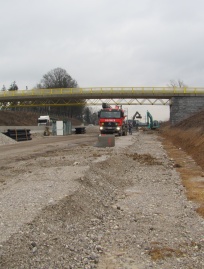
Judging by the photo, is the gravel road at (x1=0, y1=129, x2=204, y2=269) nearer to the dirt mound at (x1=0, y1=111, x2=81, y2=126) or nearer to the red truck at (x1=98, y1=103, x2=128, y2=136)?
the red truck at (x1=98, y1=103, x2=128, y2=136)

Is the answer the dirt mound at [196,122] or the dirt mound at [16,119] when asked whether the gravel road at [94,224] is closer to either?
→ the dirt mound at [196,122]

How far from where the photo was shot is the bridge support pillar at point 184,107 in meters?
55.4

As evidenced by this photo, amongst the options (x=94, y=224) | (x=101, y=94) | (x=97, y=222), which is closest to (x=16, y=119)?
(x=101, y=94)

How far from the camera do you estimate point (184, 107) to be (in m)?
56.2

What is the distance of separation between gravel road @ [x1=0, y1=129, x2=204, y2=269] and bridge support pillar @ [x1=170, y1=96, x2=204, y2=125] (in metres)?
44.6

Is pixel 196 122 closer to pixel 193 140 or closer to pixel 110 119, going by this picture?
pixel 110 119

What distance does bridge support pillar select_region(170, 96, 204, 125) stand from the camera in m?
55.4

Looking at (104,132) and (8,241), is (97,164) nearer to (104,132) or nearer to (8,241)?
(8,241)

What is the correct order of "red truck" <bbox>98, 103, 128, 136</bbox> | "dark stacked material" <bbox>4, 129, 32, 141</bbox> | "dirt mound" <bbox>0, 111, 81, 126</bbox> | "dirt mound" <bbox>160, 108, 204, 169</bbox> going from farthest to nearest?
"dirt mound" <bbox>0, 111, 81, 126</bbox>, "red truck" <bbox>98, 103, 128, 136</bbox>, "dark stacked material" <bbox>4, 129, 32, 141</bbox>, "dirt mound" <bbox>160, 108, 204, 169</bbox>

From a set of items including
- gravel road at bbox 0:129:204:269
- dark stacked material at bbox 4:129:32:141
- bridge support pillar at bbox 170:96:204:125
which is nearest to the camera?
gravel road at bbox 0:129:204:269

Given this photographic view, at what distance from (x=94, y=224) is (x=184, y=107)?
1993 inches

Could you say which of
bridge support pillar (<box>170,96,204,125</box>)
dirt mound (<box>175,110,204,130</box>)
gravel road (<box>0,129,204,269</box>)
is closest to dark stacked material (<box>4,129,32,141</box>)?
dirt mound (<box>175,110,204,130</box>)

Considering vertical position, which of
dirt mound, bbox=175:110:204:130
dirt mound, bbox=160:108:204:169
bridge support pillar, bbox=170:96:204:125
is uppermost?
bridge support pillar, bbox=170:96:204:125

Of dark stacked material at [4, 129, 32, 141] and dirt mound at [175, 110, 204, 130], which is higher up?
dirt mound at [175, 110, 204, 130]
